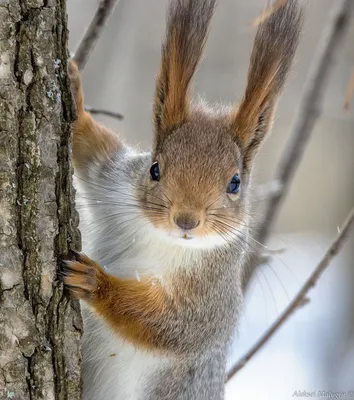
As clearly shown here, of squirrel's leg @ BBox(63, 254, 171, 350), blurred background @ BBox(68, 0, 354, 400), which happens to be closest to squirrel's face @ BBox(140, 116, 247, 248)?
squirrel's leg @ BBox(63, 254, 171, 350)

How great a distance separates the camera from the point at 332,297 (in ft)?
15.6

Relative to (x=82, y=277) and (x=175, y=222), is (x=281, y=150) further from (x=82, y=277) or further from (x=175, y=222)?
(x=82, y=277)

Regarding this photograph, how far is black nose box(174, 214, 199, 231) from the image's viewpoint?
164cm

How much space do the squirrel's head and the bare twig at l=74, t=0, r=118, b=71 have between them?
21 cm

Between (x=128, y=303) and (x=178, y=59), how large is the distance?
0.64 metres

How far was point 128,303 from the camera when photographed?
1768 millimetres

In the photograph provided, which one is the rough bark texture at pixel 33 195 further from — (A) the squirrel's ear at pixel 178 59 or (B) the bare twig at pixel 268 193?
(B) the bare twig at pixel 268 193

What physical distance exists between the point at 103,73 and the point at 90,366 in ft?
12.1

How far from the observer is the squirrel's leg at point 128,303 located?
64.8 inches

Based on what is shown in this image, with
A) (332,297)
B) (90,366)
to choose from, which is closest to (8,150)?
(90,366)

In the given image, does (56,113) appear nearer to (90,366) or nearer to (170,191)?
(170,191)

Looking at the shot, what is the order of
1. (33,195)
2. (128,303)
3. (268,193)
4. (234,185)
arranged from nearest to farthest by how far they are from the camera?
(33,195) → (128,303) → (234,185) → (268,193)

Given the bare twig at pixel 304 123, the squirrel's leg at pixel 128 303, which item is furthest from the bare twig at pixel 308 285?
the squirrel's leg at pixel 128 303

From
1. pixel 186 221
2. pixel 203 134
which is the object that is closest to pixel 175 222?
pixel 186 221
